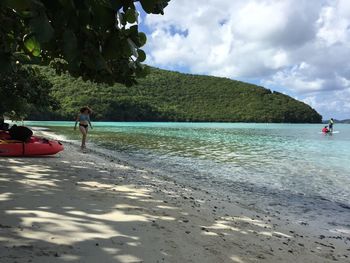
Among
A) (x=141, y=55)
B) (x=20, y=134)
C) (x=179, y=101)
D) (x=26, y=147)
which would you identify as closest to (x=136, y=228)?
(x=141, y=55)

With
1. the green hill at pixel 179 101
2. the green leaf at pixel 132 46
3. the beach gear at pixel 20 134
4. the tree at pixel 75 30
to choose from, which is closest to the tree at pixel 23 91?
the beach gear at pixel 20 134

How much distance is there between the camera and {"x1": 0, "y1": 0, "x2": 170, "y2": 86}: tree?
4.58ft

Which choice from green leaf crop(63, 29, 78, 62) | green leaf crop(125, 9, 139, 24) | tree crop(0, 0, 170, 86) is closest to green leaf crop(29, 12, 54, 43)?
tree crop(0, 0, 170, 86)

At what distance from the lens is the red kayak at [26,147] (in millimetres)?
10070

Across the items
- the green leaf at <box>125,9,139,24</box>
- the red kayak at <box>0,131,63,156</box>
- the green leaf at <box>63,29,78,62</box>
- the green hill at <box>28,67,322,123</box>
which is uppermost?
the green hill at <box>28,67,322,123</box>

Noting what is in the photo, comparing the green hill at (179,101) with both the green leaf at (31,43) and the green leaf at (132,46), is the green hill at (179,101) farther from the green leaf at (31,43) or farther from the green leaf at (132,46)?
the green leaf at (31,43)

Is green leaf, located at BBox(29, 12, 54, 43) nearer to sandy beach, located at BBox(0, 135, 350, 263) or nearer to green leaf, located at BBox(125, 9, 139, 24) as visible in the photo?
green leaf, located at BBox(125, 9, 139, 24)

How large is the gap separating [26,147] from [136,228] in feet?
23.5

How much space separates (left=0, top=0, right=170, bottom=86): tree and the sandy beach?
1.86 m

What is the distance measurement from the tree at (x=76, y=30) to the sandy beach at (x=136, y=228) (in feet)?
6.10

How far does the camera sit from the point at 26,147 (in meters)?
10.5

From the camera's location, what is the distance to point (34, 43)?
170 centimetres

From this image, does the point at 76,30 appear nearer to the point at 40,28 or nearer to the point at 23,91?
the point at 40,28

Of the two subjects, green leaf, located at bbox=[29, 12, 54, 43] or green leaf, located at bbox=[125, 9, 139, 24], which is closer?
green leaf, located at bbox=[29, 12, 54, 43]
